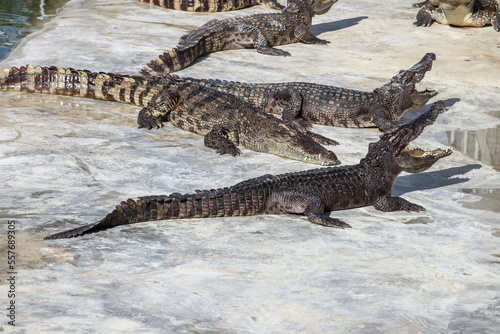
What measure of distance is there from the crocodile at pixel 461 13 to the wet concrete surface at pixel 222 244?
3.85 meters

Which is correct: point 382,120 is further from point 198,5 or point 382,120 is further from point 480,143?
point 198,5

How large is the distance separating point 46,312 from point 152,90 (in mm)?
4537

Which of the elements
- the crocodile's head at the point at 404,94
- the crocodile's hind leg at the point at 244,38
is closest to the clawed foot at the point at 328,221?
the crocodile's head at the point at 404,94

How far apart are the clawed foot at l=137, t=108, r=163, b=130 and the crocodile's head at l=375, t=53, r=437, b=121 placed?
261 cm

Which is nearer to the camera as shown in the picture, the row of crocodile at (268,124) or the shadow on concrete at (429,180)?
the row of crocodile at (268,124)

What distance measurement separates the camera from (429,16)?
12320mm

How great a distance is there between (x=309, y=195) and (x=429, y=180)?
1.55 meters

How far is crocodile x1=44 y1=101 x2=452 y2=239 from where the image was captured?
15.1 ft

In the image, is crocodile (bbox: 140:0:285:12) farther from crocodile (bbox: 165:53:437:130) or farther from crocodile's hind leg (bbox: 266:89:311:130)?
crocodile's hind leg (bbox: 266:89:311:130)

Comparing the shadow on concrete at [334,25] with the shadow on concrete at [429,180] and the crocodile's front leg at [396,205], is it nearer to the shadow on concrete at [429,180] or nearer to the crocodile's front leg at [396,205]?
the shadow on concrete at [429,180]

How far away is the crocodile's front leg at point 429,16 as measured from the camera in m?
12.3

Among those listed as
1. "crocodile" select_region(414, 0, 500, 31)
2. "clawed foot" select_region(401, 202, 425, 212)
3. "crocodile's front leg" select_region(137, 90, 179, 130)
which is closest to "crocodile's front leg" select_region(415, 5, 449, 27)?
"crocodile" select_region(414, 0, 500, 31)

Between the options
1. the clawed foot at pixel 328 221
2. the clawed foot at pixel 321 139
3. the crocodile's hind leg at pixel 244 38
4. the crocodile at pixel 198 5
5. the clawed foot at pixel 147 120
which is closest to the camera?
the clawed foot at pixel 328 221

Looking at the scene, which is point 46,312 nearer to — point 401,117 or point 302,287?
point 302,287
